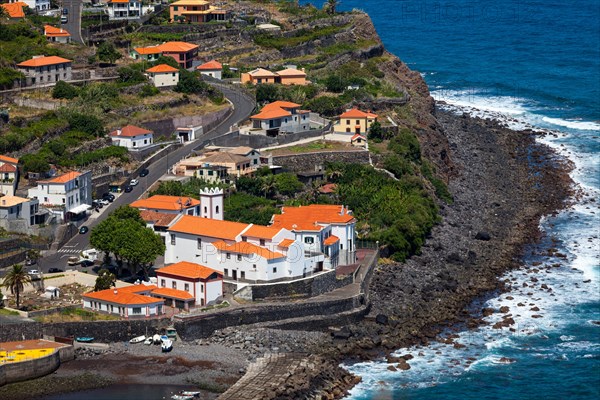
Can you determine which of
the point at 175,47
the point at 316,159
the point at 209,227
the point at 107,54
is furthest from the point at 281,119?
the point at 209,227

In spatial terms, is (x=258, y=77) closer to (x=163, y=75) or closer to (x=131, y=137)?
(x=163, y=75)

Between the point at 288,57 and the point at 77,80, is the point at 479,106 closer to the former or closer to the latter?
the point at 288,57

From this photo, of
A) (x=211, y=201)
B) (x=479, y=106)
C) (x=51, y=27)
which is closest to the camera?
(x=211, y=201)

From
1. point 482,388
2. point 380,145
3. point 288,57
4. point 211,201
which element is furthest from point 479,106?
point 482,388

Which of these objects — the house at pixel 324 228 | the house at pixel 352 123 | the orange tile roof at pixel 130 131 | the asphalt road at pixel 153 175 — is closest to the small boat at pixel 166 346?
the asphalt road at pixel 153 175

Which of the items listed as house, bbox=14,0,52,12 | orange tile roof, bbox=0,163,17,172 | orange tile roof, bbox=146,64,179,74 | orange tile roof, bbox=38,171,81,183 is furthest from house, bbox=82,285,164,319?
house, bbox=14,0,52,12

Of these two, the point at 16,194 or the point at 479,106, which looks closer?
the point at 16,194

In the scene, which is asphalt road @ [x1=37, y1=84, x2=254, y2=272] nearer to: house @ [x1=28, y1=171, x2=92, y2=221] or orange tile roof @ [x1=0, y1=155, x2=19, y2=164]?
house @ [x1=28, y1=171, x2=92, y2=221]

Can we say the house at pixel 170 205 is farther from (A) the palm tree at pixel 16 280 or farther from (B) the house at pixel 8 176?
(A) the palm tree at pixel 16 280
